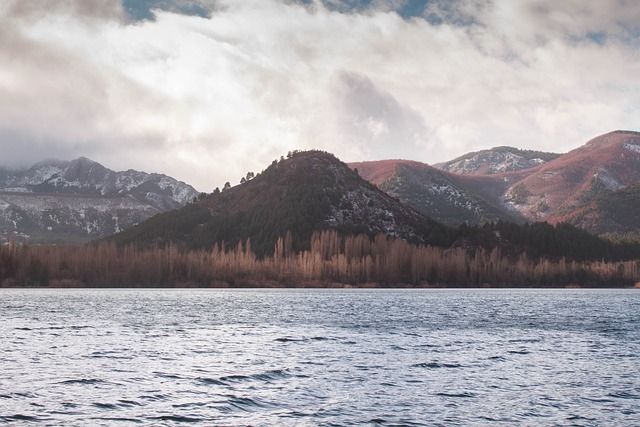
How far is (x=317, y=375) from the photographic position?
59781 mm

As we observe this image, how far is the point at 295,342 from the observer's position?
86.9 metres

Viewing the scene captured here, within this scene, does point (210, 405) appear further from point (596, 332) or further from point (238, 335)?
point (596, 332)

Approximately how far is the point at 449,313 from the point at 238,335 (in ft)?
218

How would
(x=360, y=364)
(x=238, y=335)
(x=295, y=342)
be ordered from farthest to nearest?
(x=238, y=335) < (x=295, y=342) < (x=360, y=364)

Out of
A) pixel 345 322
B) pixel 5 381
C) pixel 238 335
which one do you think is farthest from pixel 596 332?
pixel 5 381

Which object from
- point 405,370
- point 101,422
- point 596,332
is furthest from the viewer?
point 596,332

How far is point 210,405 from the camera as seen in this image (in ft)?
153

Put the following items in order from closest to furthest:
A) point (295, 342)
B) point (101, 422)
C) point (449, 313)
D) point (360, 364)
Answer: point (101, 422)
point (360, 364)
point (295, 342)
point (449, 313)

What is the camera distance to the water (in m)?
43.8

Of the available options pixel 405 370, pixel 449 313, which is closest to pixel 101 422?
pixel 405 370

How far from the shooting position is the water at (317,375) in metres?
43.8

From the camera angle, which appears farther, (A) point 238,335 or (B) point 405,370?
(A) point 238,335

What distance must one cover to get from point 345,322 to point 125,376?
67767mm

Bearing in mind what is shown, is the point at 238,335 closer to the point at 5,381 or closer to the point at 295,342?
the point at 295,342
